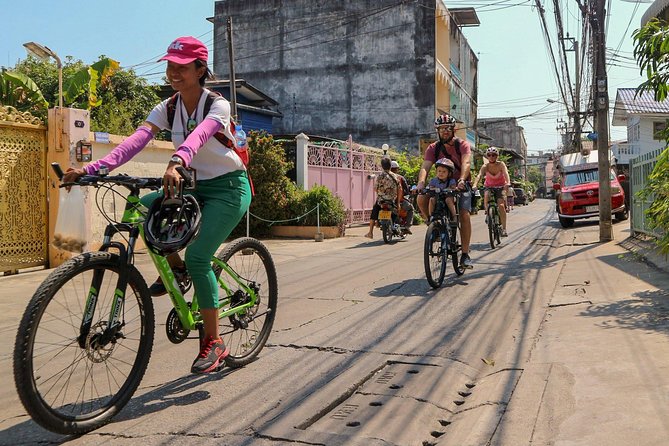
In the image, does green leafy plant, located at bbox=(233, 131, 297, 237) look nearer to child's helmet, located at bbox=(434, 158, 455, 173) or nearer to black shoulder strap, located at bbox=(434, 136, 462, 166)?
black shoulder strap, located at bbox=(434, 136, 462, 166)

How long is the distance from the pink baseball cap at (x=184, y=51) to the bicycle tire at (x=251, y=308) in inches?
47.7

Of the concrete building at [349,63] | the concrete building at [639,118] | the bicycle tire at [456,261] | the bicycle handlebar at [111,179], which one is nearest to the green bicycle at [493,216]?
the bicycle tire at [456,261]

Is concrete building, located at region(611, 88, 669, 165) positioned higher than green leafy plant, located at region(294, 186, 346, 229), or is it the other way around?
concrete building, located at region(611, 88, 669, 165)

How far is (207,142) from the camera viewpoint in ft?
12.1

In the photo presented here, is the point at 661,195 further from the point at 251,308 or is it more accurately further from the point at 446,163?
the point at 251,308

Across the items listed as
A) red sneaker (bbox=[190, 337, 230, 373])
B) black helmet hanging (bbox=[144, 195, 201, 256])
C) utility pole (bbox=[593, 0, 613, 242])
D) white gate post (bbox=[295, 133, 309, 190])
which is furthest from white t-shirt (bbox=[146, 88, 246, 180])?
white gate post (bbox=[295, 133, 309, 190])

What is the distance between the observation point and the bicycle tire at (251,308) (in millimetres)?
4238

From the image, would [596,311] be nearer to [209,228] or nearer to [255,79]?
[209,228]

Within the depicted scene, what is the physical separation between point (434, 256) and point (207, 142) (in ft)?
13.7

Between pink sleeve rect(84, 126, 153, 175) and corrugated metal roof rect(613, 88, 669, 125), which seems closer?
pink sleeve rect(84, 126, 153, 175)

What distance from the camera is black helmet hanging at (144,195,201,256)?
3320 millimetres

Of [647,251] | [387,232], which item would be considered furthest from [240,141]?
[387,232]

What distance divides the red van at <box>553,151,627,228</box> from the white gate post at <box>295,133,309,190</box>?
7592 millimetres

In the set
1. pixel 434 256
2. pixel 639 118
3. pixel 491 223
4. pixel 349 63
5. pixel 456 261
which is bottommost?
pixel 456 261
